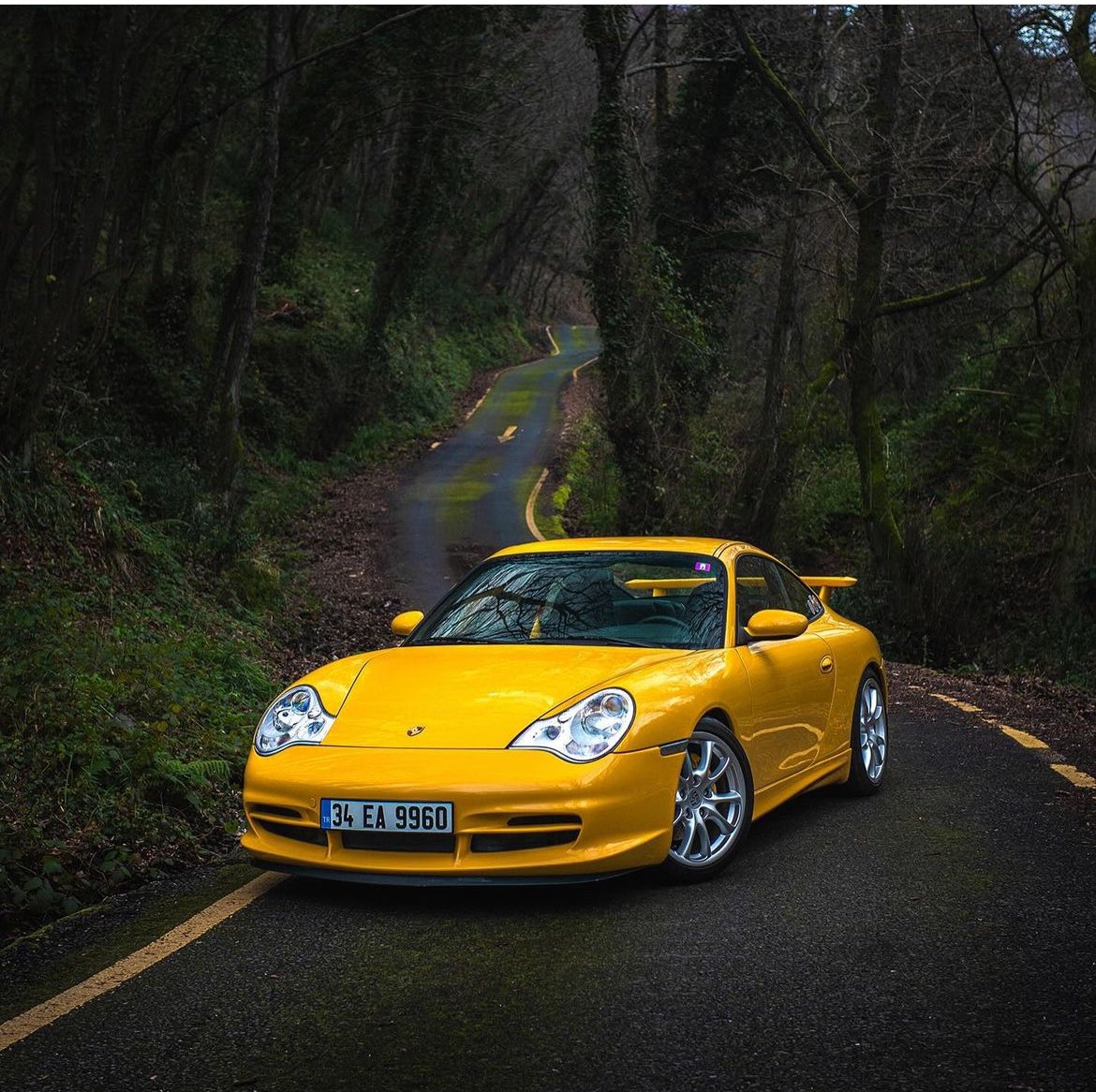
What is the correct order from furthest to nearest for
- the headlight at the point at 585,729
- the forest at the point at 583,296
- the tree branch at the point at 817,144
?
the tree branch at the point at 817,144 < the forest at the point at 583,296 < the headlight at the point at 585,729

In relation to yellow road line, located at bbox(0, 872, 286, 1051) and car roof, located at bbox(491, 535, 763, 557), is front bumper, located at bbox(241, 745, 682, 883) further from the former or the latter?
car roof, located at bbox(491, 535, 763, 557)

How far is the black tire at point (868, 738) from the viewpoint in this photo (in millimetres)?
7535

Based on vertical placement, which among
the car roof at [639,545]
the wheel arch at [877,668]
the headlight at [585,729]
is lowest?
the wheel arch at [877,668]

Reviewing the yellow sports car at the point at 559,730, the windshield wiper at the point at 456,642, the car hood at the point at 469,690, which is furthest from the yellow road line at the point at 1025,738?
the windshield wiper at the point at 456,642

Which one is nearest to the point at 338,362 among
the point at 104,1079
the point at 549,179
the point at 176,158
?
the point at 176,158

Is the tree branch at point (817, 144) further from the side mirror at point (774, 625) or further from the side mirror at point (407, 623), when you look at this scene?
the side mirror at point (774, 625)

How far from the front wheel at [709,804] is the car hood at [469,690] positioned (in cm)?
41

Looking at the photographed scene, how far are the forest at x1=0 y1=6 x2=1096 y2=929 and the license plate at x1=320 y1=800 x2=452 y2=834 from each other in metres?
1.31

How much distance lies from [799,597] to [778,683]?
4.24 ft

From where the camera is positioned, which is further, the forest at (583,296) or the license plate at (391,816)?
the forest at (583,296)

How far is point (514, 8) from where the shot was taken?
27.1 meters

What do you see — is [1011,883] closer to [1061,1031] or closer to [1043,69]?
[1061,1031]

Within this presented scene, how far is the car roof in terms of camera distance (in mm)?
6949

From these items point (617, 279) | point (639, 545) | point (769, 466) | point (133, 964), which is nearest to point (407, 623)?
point (639, 545)
